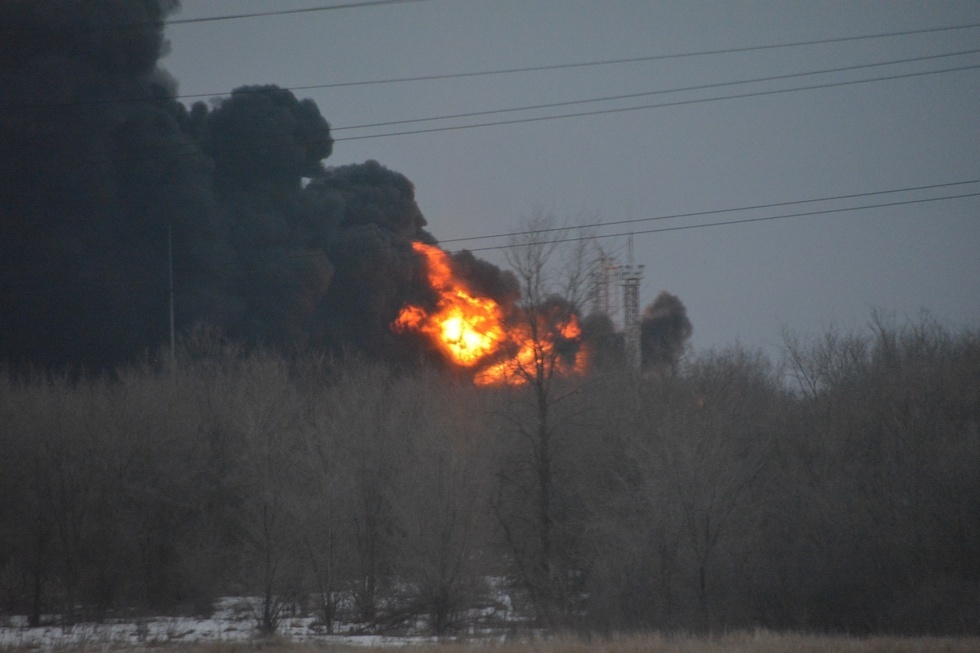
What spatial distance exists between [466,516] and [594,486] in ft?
18.6

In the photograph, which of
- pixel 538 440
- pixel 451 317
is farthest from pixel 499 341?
pixel 451 317

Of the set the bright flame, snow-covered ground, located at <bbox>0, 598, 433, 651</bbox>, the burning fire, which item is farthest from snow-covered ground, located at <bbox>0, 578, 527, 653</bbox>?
the bright flame

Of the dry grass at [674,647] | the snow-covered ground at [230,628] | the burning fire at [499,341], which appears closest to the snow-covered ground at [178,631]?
the snow-covered ground at [230,628]

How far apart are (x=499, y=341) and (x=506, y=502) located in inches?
224

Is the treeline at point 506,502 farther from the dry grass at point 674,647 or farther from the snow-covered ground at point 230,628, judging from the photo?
the dry grass at point 674,647

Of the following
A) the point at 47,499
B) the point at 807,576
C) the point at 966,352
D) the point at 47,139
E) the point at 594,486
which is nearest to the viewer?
the point at 807,576

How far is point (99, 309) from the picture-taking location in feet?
149

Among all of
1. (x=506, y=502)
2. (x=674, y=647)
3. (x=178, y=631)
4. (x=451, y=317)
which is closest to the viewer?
(x=674, y=647)

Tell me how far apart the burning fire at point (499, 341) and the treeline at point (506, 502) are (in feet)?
2.70

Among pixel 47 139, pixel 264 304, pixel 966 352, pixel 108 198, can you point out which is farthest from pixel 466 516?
pixel 47 139

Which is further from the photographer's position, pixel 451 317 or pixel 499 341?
pixel 451 317

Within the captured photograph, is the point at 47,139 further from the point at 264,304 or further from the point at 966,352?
the point at 966,352

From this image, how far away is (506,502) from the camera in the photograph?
28.6 meters

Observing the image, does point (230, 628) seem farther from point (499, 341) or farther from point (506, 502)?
point (499, 341)
